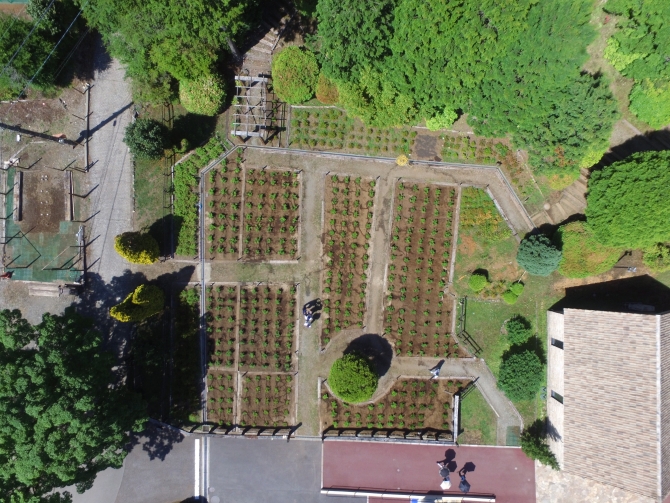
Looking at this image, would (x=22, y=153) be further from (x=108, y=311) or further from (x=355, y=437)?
(x=355, y=437)

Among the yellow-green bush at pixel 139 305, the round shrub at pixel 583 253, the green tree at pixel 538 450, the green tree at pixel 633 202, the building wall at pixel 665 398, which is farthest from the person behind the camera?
the green tree at pixel 538 450

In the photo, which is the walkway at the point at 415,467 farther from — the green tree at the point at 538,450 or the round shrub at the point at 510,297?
the round shrub at the point at 510,297

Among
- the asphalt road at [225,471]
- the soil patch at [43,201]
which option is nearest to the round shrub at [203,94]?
the soil patch at [43,201]

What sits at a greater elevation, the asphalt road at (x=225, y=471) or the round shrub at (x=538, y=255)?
the round shrub at (x=538, y=255)

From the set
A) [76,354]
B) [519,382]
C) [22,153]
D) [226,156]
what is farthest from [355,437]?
[22,153]

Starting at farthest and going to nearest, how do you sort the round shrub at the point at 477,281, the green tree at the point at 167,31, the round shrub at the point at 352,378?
the round shrub at the point at 477,281 < the round shrub at the point at 352,378 < the green tree at the point at 167,31

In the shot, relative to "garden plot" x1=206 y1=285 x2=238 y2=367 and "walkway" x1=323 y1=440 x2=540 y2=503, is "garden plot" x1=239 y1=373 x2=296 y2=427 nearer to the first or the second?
"garden plot" x1=206 y1=285 x2=238 y2=367
